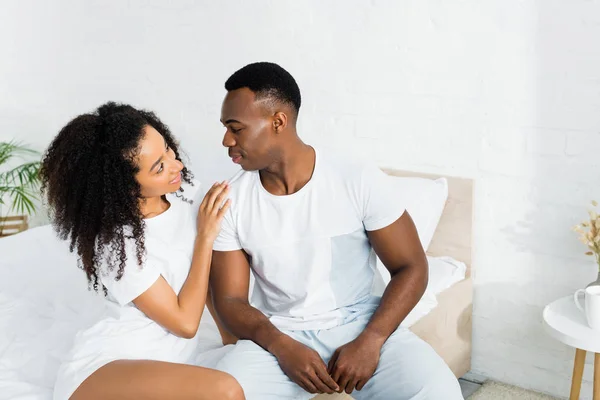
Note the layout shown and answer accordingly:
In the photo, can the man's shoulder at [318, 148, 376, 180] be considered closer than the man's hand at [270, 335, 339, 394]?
No

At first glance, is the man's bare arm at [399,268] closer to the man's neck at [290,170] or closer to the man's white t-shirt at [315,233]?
the man's white t-shirt at [315,233]

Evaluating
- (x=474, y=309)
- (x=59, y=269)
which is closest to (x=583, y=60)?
(x=474, y=309)

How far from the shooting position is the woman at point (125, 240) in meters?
1.69

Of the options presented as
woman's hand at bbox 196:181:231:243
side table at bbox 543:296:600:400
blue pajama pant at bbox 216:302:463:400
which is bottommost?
side table at bbox 543:296:600:400

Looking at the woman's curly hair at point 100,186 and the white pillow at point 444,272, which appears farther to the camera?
the white pillow at point 444,272

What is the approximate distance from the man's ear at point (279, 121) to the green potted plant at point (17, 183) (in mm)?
2042

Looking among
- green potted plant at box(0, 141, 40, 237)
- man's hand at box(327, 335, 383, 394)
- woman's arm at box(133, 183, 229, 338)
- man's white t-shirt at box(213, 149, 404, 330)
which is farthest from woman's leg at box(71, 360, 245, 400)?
green potted plant at box(0, 141, 40, 237)

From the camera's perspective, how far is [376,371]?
1.76 m

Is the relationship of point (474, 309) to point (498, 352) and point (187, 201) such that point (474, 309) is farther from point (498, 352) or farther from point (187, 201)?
point (187, 201)

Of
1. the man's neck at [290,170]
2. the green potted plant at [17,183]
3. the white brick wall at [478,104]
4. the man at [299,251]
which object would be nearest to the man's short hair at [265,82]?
the man at [299,251]

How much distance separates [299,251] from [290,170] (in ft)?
0.67

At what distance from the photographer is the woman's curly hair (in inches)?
67.1

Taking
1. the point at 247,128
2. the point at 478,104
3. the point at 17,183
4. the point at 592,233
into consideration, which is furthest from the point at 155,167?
the point at 17,183

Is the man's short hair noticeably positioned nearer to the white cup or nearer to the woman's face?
the woman's face
